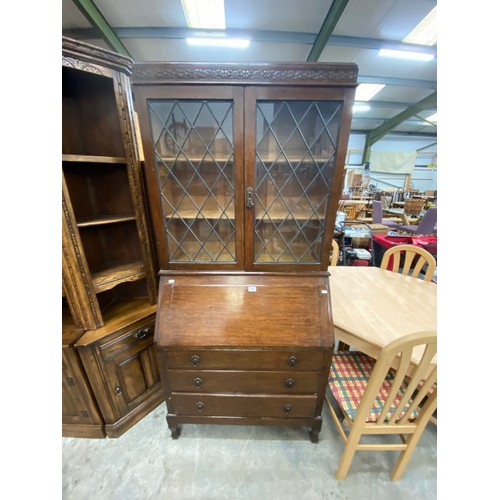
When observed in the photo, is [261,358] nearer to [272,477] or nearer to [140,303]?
[272,477]

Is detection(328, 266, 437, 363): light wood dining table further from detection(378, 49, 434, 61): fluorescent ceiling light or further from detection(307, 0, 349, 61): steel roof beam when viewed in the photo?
detection(378, 49, 434, 61): fluorescent ceiling light

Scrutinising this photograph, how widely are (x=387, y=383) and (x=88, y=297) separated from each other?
5.96 feet

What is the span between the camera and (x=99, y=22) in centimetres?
236

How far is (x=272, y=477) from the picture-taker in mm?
1188

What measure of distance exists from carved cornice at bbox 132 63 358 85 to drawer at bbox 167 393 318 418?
169cm

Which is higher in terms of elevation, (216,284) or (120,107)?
(120,107)

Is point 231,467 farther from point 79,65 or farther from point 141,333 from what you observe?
point 79,65

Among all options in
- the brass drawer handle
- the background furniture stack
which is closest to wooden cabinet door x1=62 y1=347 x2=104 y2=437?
the background furniture stack

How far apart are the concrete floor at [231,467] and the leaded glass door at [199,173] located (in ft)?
3.89

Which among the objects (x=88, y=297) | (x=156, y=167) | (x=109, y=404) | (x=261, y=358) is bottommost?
(x=109, y=404)

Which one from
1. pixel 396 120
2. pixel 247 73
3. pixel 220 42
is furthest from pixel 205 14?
pixel 396 120

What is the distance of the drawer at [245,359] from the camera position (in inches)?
45.0

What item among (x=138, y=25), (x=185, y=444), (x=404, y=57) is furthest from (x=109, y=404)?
(x=404, y=57)

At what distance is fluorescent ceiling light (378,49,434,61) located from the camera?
297 cm
